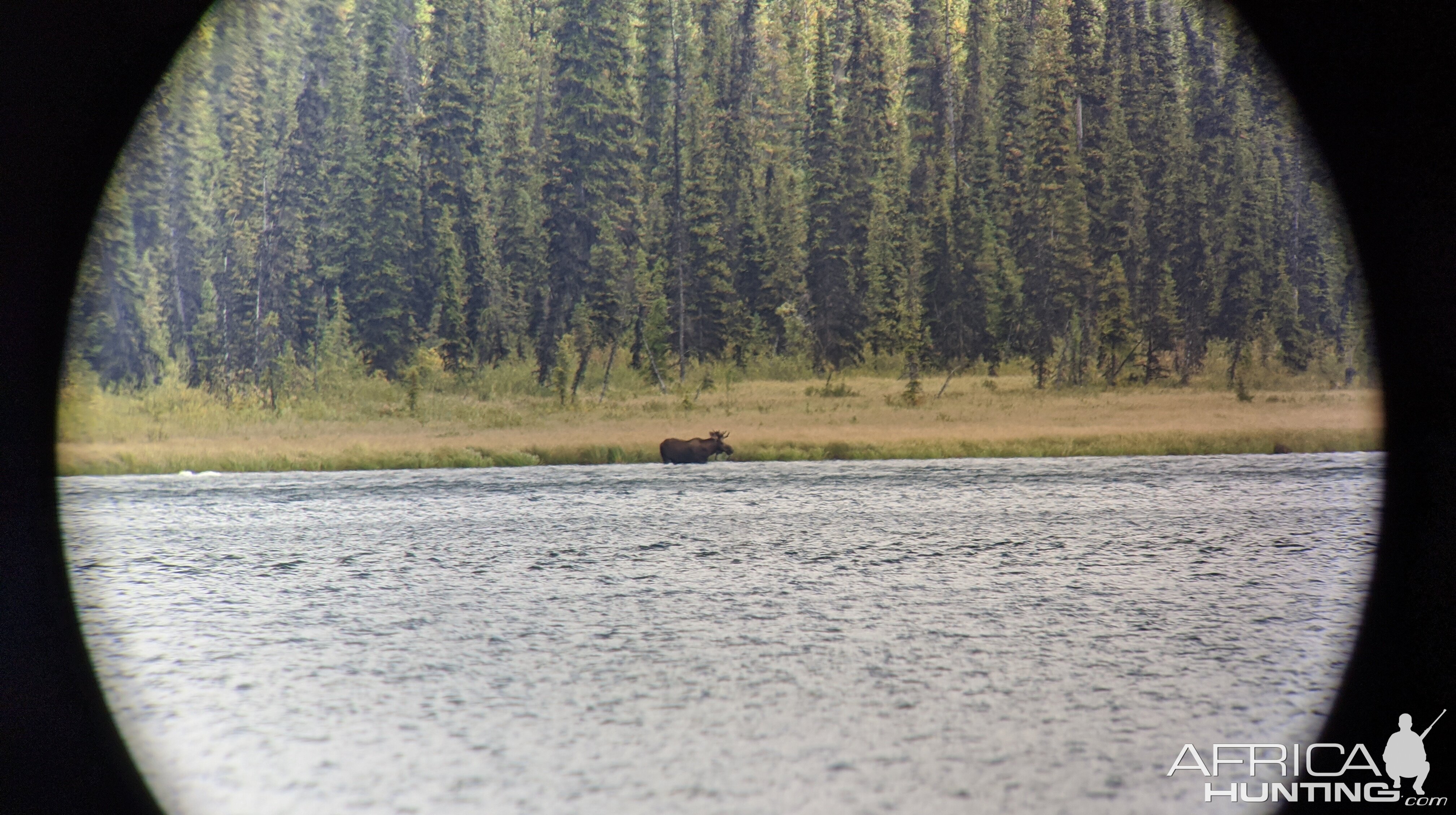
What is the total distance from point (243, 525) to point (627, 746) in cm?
1246

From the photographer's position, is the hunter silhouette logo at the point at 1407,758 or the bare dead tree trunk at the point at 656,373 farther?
the bare dead tree trunk at the point at 656,373

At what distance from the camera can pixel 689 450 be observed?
25.8 meters

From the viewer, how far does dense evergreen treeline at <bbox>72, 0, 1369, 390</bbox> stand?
104 ft

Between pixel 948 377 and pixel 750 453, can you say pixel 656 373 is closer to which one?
pixel 750 453

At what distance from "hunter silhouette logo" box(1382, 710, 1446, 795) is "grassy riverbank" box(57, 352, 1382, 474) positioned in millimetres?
20453

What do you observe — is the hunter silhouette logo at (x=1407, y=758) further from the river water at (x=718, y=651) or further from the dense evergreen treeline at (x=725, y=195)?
the dense evergreen treeline at (x=725, y=195)

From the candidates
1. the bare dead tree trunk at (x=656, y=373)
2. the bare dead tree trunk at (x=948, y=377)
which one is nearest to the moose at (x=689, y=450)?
the bare dead tree trunk at (x=656, y=373)

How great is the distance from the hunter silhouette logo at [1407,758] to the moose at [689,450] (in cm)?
1953

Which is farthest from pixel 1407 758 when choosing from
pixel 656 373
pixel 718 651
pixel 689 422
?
pixel 656 373

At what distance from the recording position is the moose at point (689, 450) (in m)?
25.8

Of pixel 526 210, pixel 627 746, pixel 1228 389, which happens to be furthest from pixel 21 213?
pixel 1228 389

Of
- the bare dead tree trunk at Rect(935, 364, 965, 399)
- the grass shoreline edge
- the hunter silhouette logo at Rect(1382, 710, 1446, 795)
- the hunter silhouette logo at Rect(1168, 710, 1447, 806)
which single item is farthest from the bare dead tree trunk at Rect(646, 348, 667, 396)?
the hunter silhouette logo at Rect(1168, 710, 1447, 806)

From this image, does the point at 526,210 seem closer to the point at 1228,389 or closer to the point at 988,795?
the point at 1228,389

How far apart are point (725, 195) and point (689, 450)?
409 inches
